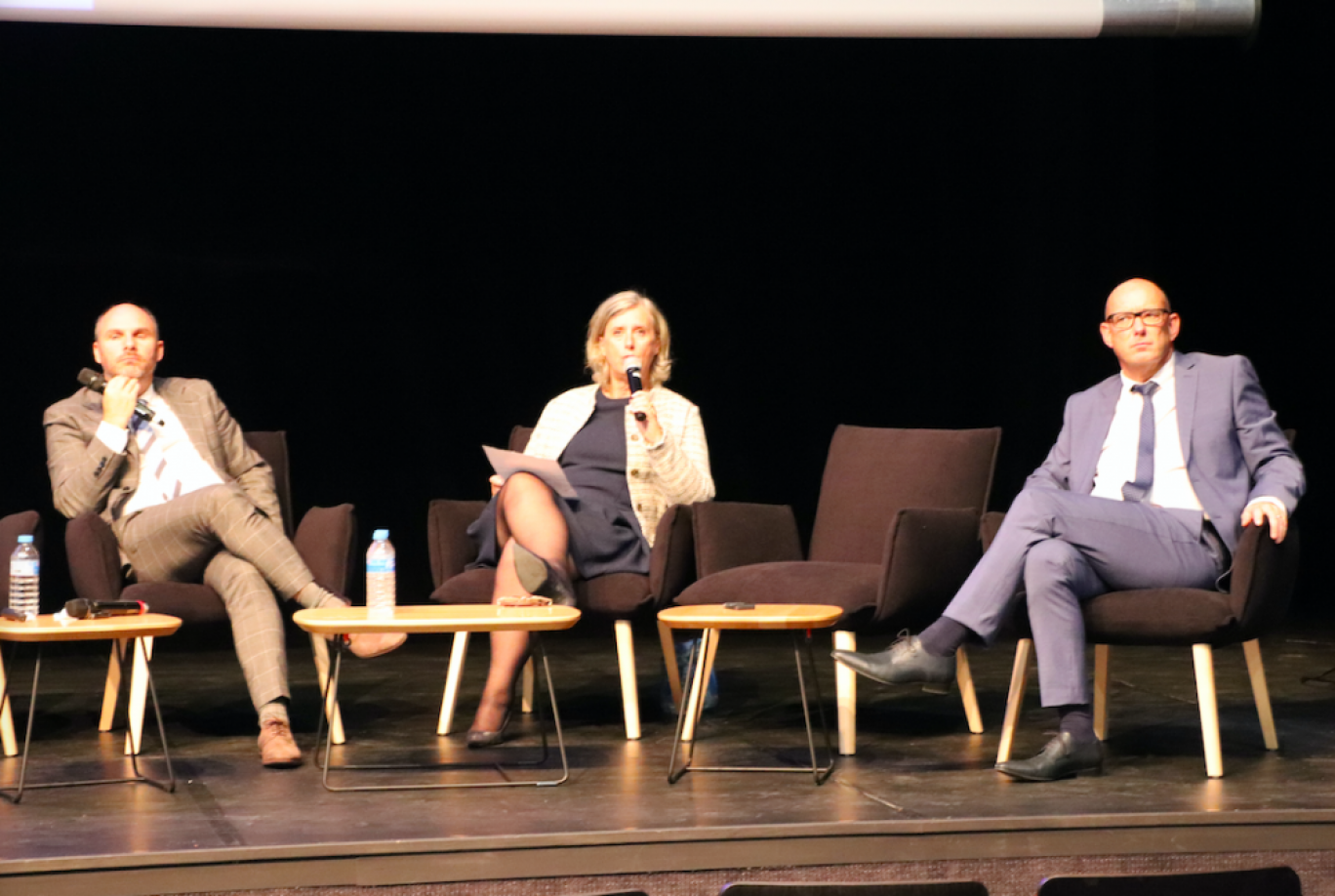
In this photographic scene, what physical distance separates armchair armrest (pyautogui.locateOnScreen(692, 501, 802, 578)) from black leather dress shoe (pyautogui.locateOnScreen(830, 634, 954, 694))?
0.67 metres

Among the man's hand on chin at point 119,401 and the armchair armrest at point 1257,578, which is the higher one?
the man's hand on chin at point 119,401

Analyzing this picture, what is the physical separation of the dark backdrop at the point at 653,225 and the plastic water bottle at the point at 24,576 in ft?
7.65

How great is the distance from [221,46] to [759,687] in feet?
10.5

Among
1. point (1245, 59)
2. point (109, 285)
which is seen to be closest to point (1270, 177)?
point (1245, 59)

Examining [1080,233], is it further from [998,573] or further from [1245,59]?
[998,573]

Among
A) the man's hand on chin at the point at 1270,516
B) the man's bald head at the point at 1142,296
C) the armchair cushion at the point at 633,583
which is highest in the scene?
the man's bald head at the point at 1142,296

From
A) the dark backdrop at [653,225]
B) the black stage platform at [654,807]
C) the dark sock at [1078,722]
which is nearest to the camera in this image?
the black stage platform at [654,807]

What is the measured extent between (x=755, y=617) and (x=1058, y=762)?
68cm

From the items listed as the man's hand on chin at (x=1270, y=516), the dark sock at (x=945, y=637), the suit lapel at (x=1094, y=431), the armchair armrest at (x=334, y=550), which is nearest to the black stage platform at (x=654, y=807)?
the dark sock at (x=945, y=637)

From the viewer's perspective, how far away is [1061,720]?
10.5 feet

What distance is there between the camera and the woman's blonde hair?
4148 mm

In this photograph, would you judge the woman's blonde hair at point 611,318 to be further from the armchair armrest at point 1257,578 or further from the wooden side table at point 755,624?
the armchair armrest at point 1257,578

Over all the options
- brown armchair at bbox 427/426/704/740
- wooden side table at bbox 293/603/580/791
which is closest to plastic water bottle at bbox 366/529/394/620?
wooden side table at bbox 293/603/580/791

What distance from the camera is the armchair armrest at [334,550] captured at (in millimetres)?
3816
